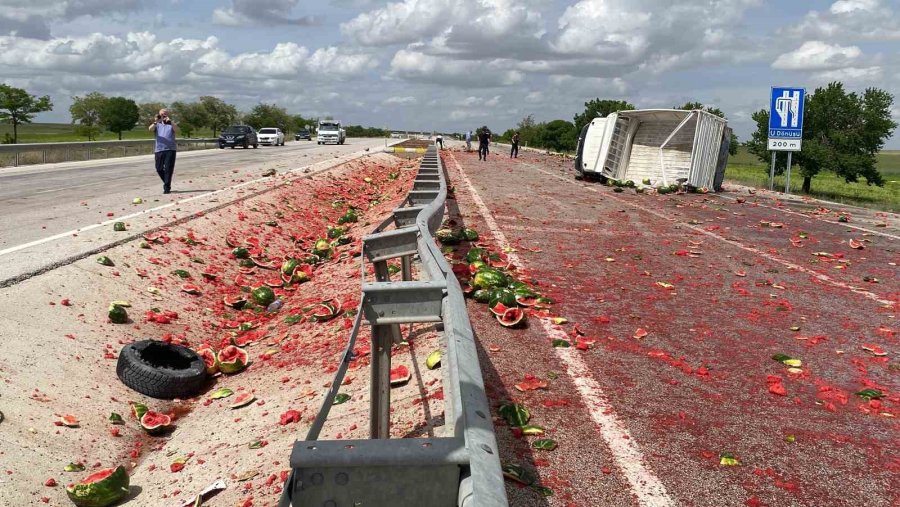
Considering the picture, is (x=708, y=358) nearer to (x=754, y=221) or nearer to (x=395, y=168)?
(x=754, y=221)

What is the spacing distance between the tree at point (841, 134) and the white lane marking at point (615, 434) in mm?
48038

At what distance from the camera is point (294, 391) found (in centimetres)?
599

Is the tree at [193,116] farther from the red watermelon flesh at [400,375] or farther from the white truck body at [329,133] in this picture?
the red watermelon flesh at [400,375]

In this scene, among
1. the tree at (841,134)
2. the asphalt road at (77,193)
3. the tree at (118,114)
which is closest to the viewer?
the asphalt road at (77,193)

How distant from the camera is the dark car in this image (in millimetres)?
51719

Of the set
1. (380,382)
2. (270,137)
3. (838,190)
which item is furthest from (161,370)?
(838,190)

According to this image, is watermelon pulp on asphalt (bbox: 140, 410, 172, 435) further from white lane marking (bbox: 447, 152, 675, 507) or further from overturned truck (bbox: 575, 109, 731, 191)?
overturned truck (bbox: 575, 109, 731, 191)

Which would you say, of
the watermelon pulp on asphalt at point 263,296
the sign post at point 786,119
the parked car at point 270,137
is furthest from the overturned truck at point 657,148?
the parked car at point 270,137

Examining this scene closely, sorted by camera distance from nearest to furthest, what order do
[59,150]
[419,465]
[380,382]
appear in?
[419,465] < [380,382] < [59,150]

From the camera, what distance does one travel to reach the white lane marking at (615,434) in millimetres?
3774

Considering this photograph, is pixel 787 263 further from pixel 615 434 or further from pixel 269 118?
pixel 269 118

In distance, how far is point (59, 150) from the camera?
3294cm

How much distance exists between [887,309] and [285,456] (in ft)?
22.8

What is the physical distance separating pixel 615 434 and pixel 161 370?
4.21 m
